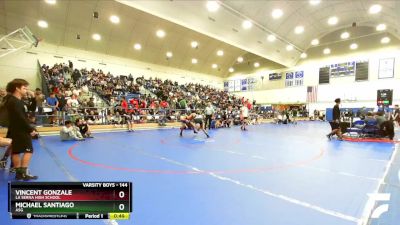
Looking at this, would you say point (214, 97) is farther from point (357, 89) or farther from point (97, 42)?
point (357, 89)

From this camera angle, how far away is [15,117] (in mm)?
3773

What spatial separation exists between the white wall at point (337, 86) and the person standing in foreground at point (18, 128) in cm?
2950

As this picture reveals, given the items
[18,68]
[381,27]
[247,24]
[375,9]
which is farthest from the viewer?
[381,27]

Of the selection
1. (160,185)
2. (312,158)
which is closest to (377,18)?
(312,158)

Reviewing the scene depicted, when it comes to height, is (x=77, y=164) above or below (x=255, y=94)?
below

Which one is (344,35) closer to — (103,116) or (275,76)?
(275,76)

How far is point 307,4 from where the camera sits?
54.1 ft

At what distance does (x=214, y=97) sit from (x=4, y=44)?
20.0 meters

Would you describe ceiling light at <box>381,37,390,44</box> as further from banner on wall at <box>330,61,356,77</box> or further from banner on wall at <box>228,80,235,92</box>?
banner on wall at <box>228,80,235,92</box>

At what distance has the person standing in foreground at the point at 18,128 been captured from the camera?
148 inches

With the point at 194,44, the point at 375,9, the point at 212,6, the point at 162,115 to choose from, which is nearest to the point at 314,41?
the point at 375,9

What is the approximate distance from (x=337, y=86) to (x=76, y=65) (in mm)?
28344
